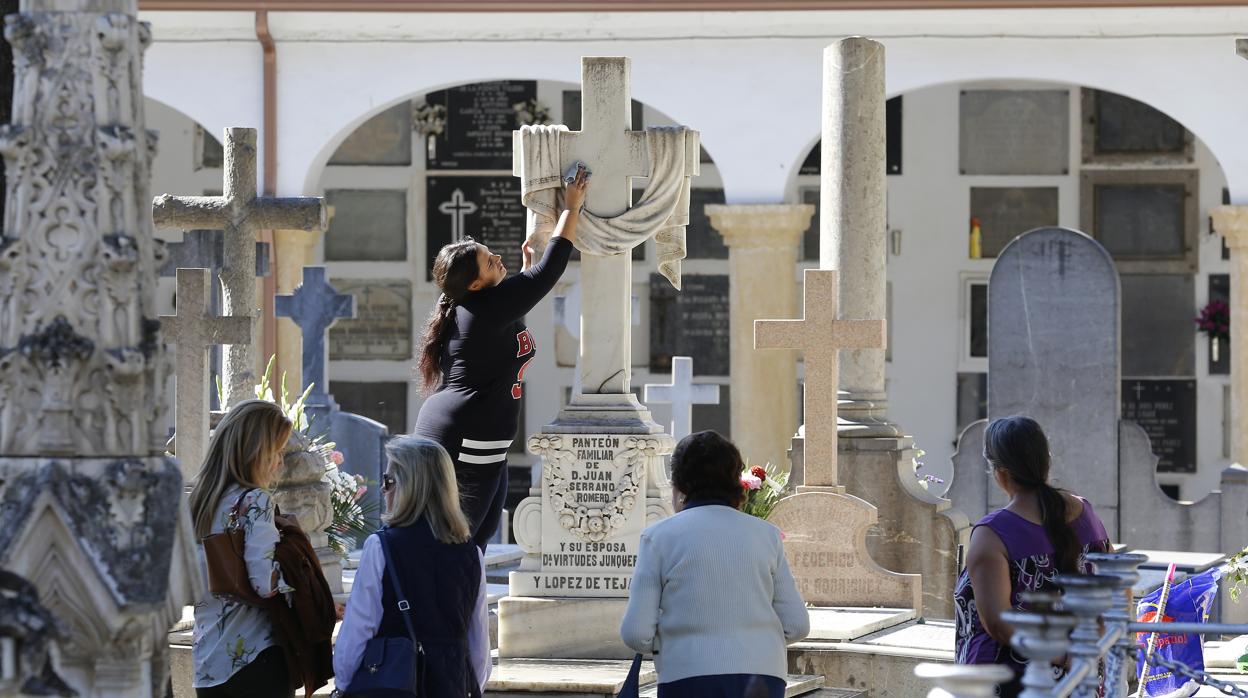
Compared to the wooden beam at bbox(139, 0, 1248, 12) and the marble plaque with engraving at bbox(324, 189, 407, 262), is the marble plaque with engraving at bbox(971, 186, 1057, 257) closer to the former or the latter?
the wooden beam at bbox(139, 0, 1248, 12)

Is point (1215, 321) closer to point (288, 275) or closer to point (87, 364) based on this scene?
point (288, 275)

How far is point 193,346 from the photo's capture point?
8.20m

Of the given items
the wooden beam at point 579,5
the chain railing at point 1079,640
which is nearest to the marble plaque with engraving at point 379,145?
the wooden beam at point 579,5

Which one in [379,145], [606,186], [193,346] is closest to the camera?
[606,186]

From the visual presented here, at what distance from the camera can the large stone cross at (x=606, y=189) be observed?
7168mm

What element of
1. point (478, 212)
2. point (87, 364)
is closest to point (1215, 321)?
point (478, 212)

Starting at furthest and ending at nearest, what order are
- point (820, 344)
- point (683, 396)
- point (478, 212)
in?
point (478, 212), point (683, 396), point (820, 344)

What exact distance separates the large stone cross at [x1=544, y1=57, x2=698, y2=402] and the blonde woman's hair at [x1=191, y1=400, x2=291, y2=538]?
8.95 ft

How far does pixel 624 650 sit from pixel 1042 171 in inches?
504

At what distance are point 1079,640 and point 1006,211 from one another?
1520cm

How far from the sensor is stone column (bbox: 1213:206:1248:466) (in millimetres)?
14797

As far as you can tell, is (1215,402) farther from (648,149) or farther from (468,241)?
(468,241)

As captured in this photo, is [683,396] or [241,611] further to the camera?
[683,396]

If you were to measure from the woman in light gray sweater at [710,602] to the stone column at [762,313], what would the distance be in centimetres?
1116
